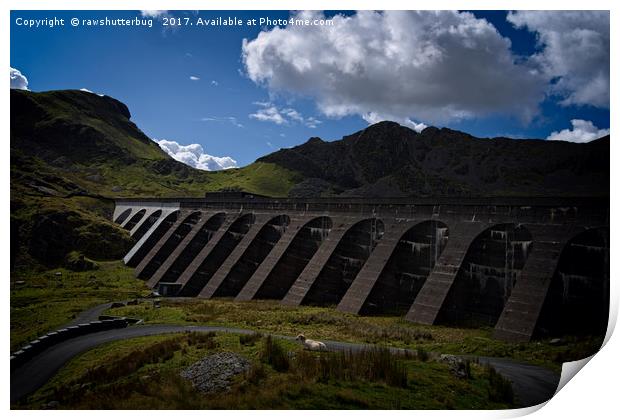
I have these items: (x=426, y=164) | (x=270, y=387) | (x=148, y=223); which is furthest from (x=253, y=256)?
(x=426, y=164)

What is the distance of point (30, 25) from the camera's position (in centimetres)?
1611

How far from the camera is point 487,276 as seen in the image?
2459 centimetres

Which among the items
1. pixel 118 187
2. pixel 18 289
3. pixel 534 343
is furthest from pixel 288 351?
pixel 118 187

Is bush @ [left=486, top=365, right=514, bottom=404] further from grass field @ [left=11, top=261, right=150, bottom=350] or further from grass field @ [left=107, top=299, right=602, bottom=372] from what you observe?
grass field @ [left=11, top=261, right=150, bottom=350]

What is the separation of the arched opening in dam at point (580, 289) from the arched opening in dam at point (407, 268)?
7647 mm

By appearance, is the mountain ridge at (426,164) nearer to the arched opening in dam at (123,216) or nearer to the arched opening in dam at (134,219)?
the arched opening in dam at (123,216)

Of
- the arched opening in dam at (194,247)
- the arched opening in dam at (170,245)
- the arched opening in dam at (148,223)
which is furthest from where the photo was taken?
the arched opening in dam at (148,223)

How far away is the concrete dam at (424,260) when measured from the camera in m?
20.6

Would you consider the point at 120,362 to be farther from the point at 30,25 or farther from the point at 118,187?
the point at 118,187

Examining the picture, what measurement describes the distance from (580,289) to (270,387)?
1766cm

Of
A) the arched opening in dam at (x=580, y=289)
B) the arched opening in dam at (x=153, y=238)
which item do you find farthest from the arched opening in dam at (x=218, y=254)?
the arched opening in dam at (x=580, y=289)

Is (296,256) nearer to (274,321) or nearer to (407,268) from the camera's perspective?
(407,268)

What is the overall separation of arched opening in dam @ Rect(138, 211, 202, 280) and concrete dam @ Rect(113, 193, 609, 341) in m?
0.62

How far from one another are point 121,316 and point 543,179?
11687cm
